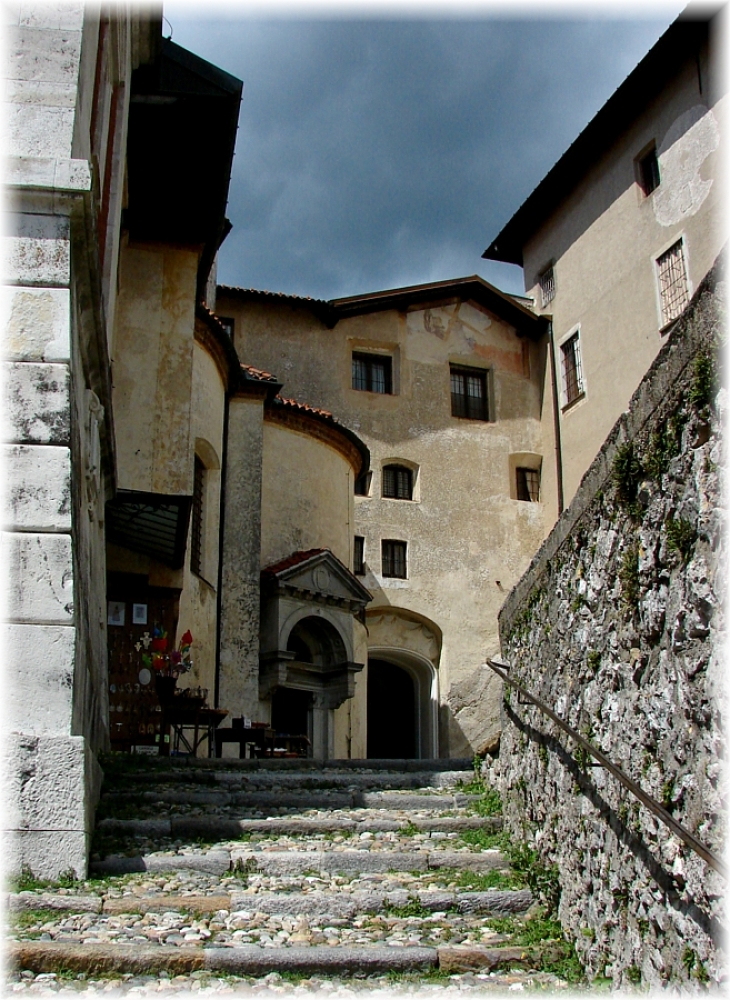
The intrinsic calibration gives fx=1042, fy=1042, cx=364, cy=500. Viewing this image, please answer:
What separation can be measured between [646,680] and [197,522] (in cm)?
1279

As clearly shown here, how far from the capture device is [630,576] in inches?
219

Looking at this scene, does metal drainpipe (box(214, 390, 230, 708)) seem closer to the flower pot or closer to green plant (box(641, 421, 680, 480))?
the flower pot

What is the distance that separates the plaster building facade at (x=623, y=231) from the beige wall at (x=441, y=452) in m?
1.37

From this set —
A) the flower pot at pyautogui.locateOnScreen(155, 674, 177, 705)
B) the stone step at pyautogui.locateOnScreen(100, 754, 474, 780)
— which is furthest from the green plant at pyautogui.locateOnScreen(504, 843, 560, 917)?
the flower pot at pyautogui.locateOnScreen(155, 674, 177, 705)

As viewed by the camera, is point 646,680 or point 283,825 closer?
point 646,680

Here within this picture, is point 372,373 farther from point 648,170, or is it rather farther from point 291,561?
point 291,561

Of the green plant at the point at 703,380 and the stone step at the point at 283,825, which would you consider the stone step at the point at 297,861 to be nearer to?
the stone step at the point at 283,825

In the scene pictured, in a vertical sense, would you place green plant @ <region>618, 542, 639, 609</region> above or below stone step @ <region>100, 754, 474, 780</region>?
above

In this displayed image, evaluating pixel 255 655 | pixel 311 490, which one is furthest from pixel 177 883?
pixel 311 490

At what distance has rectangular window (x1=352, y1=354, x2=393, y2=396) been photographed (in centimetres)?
2816

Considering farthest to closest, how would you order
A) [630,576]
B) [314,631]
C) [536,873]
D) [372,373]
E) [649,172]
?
[372,373] → [649,172] → [314,631] → [536,873] → [630,576]

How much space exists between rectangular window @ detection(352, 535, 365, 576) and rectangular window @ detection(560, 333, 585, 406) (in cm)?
669

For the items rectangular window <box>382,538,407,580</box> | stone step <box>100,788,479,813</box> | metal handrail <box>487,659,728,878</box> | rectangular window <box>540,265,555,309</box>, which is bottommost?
stone step <box>100,788,479,813</box>

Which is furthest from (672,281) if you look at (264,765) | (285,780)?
(285,780)
